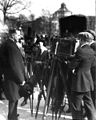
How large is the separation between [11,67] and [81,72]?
88 cm

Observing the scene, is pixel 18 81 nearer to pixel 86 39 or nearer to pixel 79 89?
pixel 79 89

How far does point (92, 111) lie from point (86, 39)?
95 cm

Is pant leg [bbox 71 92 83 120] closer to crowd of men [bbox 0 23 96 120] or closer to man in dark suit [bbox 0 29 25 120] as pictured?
crowd of men [bbox 0 23 96 120]

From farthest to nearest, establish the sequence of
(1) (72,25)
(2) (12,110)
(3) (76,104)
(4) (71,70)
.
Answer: (1) (72,25) → (4) (71,70) → (3) (76,104) → (2) (12,110)

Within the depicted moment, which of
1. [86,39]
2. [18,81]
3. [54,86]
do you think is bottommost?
[54,86]

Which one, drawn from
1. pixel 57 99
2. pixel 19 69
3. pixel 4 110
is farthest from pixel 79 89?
pixel 4 110

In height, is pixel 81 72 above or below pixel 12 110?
above

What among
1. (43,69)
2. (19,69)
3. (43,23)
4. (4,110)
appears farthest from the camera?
(43,23)

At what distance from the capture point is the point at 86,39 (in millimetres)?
3314

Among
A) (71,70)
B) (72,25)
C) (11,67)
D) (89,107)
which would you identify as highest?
(72,25)

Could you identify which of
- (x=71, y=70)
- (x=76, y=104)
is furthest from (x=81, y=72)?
(x=76, y=104)

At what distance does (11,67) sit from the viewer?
10.0 ft

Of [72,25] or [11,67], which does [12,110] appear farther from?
[72,25]

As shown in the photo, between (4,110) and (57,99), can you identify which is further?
(4,110)
